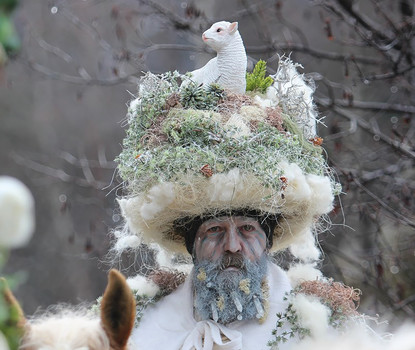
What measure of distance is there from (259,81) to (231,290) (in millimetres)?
1160

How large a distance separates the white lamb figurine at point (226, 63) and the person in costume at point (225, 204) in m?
0.07

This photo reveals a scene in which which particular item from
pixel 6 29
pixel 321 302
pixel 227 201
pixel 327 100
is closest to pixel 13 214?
pixel 6 29

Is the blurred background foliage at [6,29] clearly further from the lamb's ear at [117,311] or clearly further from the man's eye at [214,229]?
the man's eye at [214,229]

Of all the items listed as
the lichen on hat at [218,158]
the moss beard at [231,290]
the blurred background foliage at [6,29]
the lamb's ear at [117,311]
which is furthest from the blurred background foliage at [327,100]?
the lamb's ear at [117,311]

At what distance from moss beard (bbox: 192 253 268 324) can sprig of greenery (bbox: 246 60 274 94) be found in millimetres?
960

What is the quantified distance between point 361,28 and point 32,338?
4.06 metres

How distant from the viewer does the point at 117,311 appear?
2500mm

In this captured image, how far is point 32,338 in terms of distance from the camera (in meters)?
2.35

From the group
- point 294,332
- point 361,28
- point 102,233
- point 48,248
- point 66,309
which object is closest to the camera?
point 66,309

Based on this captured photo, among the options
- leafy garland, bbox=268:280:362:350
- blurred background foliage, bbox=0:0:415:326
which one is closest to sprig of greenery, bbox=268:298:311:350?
leafy garland, bbox=268:280:362:350

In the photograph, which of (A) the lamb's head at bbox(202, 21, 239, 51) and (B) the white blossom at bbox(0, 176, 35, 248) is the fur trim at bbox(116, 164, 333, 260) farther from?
(B) the white blossom at bbox(0, 176, 35, 248)

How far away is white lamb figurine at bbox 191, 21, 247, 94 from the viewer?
409 cm

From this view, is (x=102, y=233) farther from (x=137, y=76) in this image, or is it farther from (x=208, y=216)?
(x=208, y=216)

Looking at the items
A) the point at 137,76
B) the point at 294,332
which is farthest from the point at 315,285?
the point at 137,76
